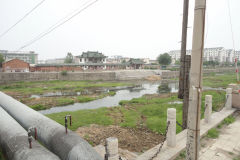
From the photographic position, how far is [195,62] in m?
2.70

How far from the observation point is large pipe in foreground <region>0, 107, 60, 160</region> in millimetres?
3287

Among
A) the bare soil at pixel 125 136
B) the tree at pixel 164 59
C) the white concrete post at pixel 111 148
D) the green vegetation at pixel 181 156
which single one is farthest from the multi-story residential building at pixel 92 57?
the white concrete post at pixel 111 148

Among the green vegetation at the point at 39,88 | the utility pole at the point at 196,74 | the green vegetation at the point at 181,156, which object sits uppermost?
the utility pole at the point at 196,74

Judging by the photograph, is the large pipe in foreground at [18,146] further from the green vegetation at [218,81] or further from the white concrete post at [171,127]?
the green vegetation at [218,81]

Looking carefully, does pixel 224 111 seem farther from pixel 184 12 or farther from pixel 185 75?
pixel 184 12

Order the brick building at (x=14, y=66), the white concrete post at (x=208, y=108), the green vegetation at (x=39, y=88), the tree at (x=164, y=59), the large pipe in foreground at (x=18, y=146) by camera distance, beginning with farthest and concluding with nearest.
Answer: the tree at (x=164, y=59)
the brick building at (x=14, y=66)
the green vegetation at (x=39, y=88)
the white concrete post at (x=208, y=108)
the large pipe in foreground at (x=18, y=146)

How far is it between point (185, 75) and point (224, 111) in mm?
5243

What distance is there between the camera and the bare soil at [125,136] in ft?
20.2

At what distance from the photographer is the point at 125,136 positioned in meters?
7.09

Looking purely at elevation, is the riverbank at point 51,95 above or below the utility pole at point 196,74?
below

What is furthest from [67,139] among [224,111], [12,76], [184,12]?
[12,76]

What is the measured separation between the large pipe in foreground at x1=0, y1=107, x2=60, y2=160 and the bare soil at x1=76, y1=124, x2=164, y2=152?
119 inches

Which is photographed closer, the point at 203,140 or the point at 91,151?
the point at 91,151

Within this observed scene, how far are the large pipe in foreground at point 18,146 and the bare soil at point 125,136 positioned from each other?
303 centimetres
